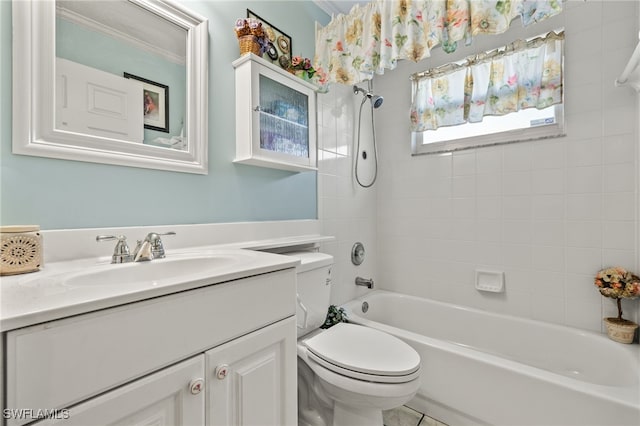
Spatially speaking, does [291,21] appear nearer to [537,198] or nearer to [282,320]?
[282,320]

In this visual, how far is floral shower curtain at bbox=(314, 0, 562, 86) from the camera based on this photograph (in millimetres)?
1163

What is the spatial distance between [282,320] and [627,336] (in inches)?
68.4

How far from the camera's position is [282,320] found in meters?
0.86

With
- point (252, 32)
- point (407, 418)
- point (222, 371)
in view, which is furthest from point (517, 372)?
point (252, 32)

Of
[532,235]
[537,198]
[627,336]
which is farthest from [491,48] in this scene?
[627,336]

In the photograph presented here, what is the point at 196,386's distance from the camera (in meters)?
0.63

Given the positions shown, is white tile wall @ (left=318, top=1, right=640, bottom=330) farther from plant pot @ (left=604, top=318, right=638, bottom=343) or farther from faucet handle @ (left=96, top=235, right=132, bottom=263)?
faucet handle @ (left=96, top=235, right=132, bottom=263)

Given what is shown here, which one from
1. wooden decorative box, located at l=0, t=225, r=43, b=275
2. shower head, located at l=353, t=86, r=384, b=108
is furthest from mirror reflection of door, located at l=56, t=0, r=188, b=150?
shower head, located at l=353, t=86, r=384, b=108

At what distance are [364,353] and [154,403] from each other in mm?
797

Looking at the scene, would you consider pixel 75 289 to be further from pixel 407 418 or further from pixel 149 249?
pixel 407 418

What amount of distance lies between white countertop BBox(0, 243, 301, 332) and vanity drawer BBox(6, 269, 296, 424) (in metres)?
0.02

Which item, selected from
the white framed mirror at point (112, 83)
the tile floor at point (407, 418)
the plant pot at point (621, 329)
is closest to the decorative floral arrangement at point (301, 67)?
the white framed mirror at point (112, 83)

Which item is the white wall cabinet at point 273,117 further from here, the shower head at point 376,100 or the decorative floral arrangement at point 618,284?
the decorative floral arrangement at point 618,284

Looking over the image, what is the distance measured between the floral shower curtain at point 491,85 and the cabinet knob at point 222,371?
6.45 ft
